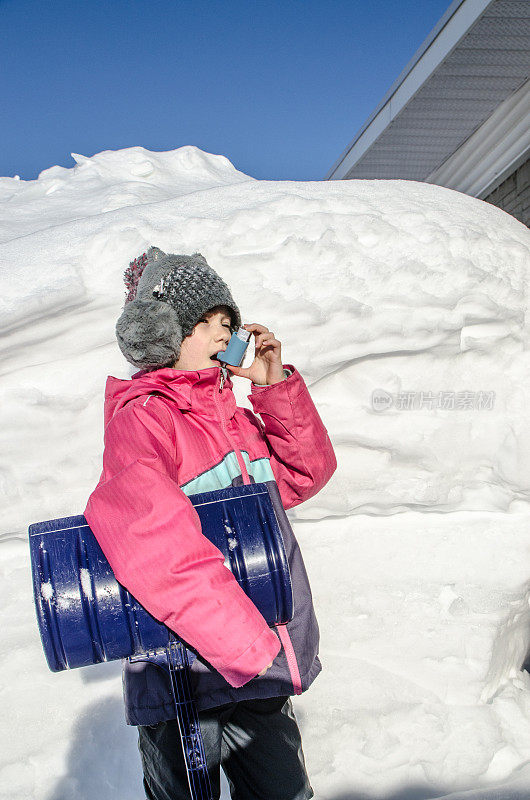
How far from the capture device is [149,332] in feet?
4.27

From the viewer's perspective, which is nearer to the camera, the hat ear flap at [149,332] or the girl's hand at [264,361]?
the hat ear flap at [149,332]

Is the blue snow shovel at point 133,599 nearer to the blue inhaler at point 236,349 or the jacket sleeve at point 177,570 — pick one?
A: the jacket sleeve at point 177,570

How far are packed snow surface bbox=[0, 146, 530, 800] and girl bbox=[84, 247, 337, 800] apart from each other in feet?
1.71

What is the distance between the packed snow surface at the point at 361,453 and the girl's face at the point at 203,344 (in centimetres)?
60

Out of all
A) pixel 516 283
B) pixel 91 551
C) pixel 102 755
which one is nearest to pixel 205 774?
pixel 91 551

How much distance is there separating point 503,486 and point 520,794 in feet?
3.17

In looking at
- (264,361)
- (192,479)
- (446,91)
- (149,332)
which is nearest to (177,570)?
(192,479)

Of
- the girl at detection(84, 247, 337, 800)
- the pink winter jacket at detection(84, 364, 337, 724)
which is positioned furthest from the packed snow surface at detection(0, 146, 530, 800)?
the pink winter jacket at detection(84, 364, 337, 724)

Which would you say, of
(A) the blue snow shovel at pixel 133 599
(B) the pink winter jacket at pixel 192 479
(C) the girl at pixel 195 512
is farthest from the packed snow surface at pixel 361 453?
(A) the blue snow shovel at pixel 133 599

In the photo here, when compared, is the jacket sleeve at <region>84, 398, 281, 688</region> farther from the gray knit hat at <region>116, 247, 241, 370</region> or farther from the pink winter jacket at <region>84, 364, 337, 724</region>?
the gray knit hat at <region>116, 247, 241, 370</region>

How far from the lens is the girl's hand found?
4.68 feet

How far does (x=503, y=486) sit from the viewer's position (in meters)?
2.14

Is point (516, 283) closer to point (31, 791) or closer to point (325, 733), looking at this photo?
point (325, 733)

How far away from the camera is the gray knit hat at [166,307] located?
1312 millimetres
